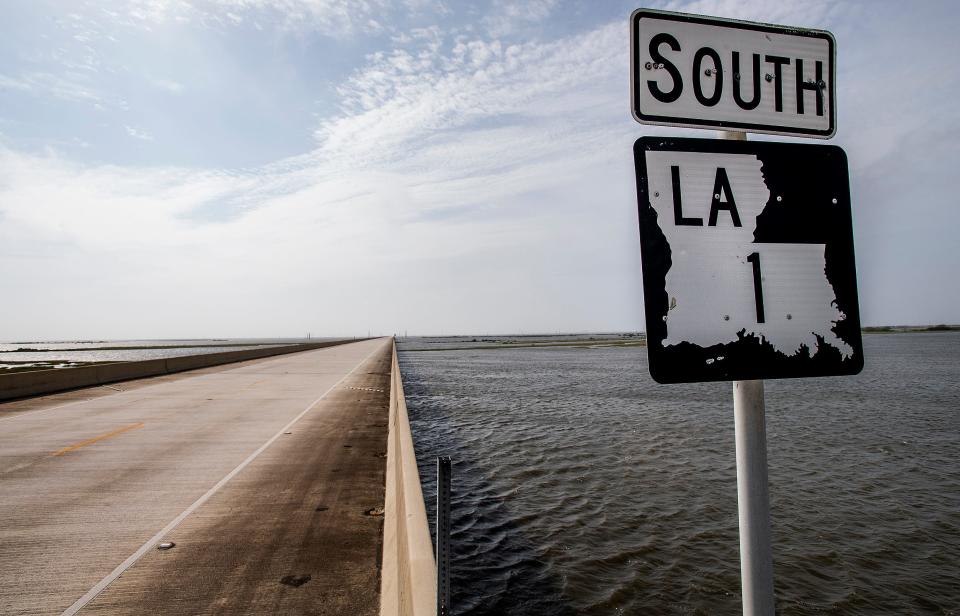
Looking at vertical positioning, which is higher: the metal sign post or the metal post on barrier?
the metal sign post

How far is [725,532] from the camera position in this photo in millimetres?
10016

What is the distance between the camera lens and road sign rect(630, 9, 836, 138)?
5.77ft

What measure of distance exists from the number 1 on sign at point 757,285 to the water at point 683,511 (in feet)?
23.4

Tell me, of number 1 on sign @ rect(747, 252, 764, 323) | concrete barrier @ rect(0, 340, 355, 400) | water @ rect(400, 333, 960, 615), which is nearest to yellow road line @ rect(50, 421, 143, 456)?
water @ rect(400, 333, 960, 615)

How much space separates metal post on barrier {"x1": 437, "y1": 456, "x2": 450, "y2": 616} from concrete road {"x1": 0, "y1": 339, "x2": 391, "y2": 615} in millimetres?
3078

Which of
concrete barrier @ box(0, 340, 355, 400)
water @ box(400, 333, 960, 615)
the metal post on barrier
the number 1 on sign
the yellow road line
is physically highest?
the number 1 on sign

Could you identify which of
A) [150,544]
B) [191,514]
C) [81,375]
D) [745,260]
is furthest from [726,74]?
[81,375]

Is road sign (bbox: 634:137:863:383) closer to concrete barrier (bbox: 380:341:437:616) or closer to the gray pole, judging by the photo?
the gray pole

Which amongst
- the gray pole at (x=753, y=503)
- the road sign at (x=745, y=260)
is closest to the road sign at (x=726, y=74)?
the road sign at (x=745, y=260)

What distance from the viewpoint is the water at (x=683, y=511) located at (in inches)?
313

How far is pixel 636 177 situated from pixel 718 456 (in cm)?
1621

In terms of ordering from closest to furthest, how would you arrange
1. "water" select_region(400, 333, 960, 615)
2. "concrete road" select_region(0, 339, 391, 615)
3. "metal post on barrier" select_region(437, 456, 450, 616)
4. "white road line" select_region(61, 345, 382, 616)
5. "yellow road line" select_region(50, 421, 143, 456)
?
"metal post on barrier" select_region(437, 456, 450, 616) → "white road line" select_region(61, 345, 382, 616) → "concrete road" select_region(0, 339, 391, 615) → "water" select_region(400, 333, 960, 615) → "yellow road line" select_region(50, 421, 143, 456)

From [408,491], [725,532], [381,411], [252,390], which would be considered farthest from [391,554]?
[252,390]

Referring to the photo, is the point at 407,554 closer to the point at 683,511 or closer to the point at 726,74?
the point at 726,74
